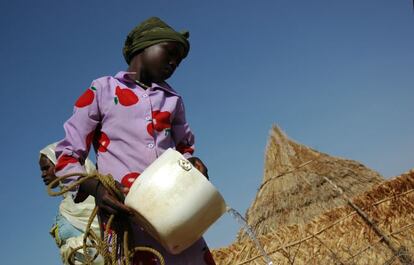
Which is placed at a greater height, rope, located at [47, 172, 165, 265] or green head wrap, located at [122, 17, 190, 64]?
green head wrap, located at [122, 17, 190, 64]

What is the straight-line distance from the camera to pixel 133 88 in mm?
1819

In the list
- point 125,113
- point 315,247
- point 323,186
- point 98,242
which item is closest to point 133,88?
point 125,113

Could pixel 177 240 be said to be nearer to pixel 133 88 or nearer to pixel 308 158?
pixel 133 88

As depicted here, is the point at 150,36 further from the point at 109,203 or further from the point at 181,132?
the point at 109,203

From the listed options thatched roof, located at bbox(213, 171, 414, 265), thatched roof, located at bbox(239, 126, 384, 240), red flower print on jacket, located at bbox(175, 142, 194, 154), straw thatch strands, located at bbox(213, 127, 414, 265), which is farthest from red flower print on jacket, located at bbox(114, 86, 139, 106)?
thatched roof, located at bbox(239, 126, 384, 240)

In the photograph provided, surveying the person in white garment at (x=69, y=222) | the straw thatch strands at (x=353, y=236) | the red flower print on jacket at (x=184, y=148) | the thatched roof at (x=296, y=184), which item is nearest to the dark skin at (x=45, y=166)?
the person in white garment at (x=69, y=222)

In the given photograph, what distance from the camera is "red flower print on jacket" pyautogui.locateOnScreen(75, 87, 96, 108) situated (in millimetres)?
1698

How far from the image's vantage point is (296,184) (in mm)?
9938

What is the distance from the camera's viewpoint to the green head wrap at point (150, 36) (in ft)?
6.00

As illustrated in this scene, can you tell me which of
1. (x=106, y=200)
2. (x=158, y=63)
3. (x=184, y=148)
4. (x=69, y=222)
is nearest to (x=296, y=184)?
(x=69, y=222)

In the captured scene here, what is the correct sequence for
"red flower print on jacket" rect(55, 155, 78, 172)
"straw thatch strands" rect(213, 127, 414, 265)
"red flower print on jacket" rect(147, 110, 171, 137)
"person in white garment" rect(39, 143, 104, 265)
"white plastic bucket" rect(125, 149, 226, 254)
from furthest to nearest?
"straw thatch strands" rect(213, 127, 414, 265)
"person in white garment" rect(39, 143, 104, 265)
"red flower print on jacket" rect(147, 110, 171, 137)
"red flower print on jacket" rect(55, 155, 78, 172)
"white plastic bucket" rect(125, 149, 226, 254)

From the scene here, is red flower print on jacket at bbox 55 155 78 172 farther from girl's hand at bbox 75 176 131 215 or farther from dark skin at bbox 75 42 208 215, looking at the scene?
dark skin at bbox 75 42 208 215

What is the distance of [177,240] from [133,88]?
635 millimetres

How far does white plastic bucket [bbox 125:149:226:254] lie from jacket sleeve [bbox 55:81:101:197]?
27cm
